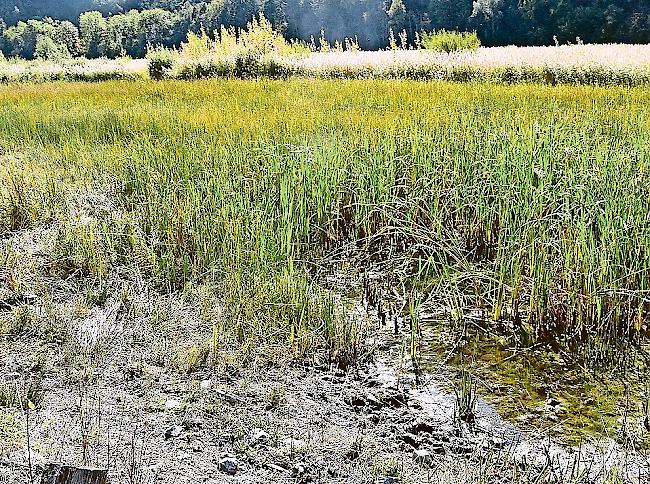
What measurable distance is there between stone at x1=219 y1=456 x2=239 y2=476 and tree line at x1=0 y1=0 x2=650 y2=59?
27523 millimetres

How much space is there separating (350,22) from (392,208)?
43.7m

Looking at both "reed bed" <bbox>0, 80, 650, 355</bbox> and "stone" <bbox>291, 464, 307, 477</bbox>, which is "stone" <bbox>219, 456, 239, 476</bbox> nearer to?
"stone" <bbox>291, 464, 307, 477</bbox>

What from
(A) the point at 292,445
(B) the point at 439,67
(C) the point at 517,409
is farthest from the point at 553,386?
(B) the point at 439,67

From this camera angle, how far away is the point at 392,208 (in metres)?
3.47

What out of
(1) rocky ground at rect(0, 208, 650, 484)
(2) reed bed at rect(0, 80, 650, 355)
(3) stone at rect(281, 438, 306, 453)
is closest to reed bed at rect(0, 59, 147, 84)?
(2) reed bed at rect(0, 80, 650, 355)

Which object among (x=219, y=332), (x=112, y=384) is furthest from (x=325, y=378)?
(x=112, y=384)

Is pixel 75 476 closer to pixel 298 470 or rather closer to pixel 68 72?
pixel 298 470

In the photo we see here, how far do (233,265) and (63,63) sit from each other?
74.8 ft

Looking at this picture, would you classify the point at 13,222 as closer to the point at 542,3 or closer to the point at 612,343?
the point at 612,343

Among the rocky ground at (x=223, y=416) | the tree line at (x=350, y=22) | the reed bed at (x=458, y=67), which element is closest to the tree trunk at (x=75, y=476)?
the rocky ground at (x=223, y=416)

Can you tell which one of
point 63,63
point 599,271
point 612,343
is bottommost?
point 612,343

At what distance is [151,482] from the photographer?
1785 millimetres

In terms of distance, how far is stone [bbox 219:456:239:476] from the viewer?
6.08 feet

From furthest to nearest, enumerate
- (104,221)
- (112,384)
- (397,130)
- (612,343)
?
(397,130), (104,221), (612,343), (112,384)
